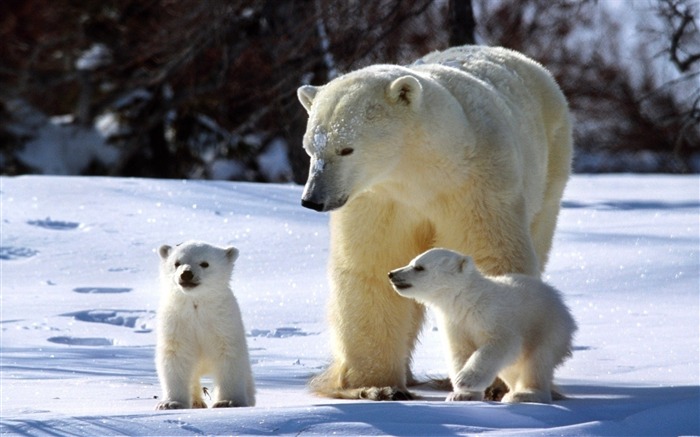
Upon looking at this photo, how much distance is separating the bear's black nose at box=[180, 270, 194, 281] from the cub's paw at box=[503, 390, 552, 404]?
48.9 inches

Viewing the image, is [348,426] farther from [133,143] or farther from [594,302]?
[133,143]

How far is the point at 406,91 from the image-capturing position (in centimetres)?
507

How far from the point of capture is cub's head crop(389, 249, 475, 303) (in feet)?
16.1

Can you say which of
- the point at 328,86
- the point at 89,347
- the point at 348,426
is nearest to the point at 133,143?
the point at 89,347

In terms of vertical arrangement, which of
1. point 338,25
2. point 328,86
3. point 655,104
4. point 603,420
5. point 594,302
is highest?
point 655,104

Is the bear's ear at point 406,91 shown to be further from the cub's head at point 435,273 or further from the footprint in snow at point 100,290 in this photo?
the footprint in snow at point 100,290

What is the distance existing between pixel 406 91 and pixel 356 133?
0.27 meters

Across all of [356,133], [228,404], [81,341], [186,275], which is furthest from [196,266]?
[81,341]

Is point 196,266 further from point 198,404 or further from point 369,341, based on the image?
point 369,341

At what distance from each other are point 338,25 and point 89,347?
5.23 meters

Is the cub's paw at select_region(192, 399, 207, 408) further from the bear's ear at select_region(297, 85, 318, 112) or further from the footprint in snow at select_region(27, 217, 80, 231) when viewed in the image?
the footprint in snow at select_region(27, 217, 80, 231)

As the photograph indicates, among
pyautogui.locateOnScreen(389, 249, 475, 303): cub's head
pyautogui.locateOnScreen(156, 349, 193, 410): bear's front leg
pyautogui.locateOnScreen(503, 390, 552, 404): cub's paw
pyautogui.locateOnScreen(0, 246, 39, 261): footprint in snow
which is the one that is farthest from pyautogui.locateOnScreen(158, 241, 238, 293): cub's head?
pyautogui.locateOnScreen(0, 246, 39, 261): footprint in snow

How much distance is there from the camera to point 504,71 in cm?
636

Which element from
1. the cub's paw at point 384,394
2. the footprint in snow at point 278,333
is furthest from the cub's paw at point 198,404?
the footprint in snow at point 278,333
